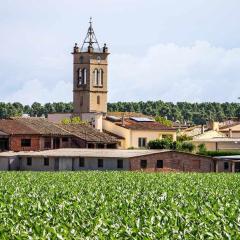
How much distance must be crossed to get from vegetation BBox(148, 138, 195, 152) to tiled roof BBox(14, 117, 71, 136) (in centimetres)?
1075

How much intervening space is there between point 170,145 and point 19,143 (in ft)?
59.3

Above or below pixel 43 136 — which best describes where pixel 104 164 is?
below

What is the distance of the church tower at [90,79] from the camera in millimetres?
166125

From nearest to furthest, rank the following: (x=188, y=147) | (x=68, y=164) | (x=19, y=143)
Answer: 1. (x=68, y=164)
2. (x=19, y=143)
3. (x=188, y=147)

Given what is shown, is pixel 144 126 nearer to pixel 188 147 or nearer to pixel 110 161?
pixel 188 147

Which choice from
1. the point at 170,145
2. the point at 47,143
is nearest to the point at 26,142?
the point at 47,143

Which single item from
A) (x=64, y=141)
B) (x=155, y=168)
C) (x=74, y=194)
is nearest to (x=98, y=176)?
(x=155, y=168)

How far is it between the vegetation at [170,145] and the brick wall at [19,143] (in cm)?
1485

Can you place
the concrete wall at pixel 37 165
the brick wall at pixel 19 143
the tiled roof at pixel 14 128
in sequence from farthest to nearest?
the tiled roof at pixel 14 128 < the brick wall at pixel 19 143 < the concrete wall at pixel 37 165

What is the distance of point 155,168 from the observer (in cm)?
8862

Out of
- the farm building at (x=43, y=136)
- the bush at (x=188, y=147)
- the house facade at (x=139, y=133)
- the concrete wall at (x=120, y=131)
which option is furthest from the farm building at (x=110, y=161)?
the house facade at (x=139, y=133)

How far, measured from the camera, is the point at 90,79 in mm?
167250

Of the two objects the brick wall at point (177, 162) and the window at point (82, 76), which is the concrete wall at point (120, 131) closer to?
the brick wall at point (177, 162)

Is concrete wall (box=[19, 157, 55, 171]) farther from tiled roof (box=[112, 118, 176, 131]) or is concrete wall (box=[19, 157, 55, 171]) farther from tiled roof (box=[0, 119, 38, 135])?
tiled roof (box=[112, 118, 176, 131])
